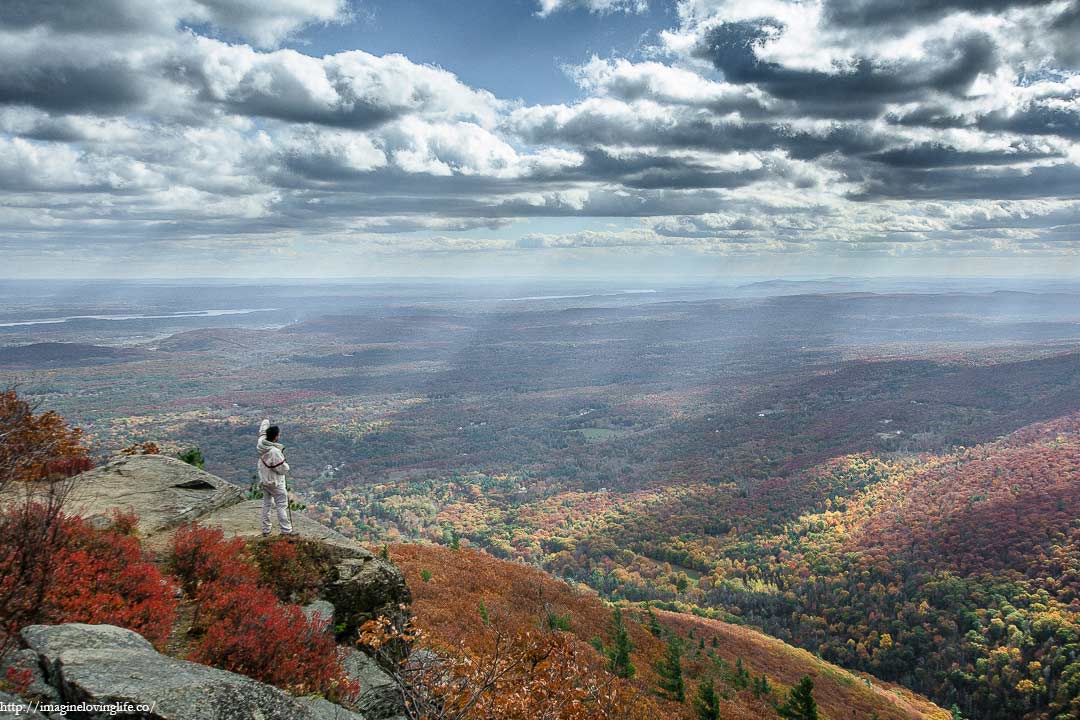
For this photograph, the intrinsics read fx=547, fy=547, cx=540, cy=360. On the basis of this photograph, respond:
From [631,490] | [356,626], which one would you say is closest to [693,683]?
[356,626]

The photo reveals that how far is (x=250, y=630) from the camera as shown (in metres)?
10.1

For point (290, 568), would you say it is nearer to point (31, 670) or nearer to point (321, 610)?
point (321, 610)

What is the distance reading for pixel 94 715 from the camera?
6.65m

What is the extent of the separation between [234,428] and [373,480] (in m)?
61.2

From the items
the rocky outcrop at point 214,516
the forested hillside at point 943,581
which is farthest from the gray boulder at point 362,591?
the forested hillside at point 943,581

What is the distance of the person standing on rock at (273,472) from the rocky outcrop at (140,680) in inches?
211

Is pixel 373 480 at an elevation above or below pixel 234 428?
below

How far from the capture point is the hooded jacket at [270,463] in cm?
1374

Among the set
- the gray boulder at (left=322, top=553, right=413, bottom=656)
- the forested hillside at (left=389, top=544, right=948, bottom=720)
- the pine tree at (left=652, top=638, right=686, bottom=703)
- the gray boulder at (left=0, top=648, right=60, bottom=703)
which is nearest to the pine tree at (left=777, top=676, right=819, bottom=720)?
the forested hillside at (left=389, top=544, right=948, bottom=720)

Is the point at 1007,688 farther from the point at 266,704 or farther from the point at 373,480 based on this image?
the point at 373,480

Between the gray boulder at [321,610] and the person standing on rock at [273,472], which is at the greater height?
the person standing on rock at [273,472]

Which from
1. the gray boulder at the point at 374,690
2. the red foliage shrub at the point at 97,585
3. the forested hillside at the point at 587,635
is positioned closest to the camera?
the red foliage shrub at the point at 97,585

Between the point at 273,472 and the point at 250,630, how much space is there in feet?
14.6

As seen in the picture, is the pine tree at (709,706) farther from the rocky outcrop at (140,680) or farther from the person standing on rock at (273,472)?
the rocky outcrop at (140,680)
